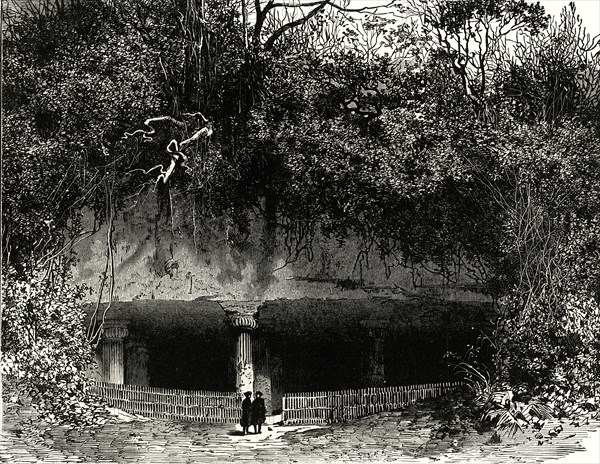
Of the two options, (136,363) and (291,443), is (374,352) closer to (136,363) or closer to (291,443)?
(291,443)

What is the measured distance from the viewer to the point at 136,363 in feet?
17.4

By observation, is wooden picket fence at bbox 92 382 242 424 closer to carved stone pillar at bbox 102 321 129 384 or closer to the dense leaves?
carved stone pillar at bbox 102 321 129 384

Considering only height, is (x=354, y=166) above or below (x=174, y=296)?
above

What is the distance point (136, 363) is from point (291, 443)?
1.41m

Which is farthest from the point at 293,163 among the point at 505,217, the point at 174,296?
the point at 505,217

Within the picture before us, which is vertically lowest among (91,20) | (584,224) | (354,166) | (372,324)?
(372,324)

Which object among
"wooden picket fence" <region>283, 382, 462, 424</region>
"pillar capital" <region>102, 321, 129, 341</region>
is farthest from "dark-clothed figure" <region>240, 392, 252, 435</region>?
"pillar capital" <region>102, 321, 129, 341</region>

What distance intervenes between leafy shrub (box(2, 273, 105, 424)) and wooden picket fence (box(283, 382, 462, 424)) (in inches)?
64.7

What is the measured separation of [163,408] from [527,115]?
153 inches

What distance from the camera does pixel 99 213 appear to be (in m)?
5.41

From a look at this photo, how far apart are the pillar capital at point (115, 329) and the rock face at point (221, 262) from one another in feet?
0.68

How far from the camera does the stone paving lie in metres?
5.14

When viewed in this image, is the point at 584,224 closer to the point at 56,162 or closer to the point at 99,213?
the point at 99,213

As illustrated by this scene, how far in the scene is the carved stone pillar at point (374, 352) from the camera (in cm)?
533
